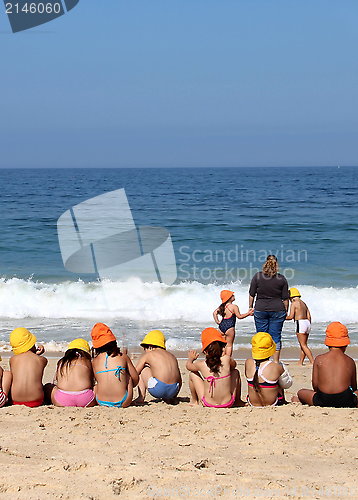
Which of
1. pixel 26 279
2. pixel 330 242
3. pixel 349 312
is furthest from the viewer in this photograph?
pixel 330 242

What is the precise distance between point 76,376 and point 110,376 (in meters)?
0.31

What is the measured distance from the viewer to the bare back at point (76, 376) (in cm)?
565

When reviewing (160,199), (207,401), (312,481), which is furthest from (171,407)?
(160,199)

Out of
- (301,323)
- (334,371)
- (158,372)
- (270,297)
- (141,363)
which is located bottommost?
(301,323)

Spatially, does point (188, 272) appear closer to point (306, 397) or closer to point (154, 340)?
point (154, 340)

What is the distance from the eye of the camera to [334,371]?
5.54m

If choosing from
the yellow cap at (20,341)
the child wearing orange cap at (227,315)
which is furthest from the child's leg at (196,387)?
the child wearing orange cap at (227,315)

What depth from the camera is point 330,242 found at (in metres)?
21.7

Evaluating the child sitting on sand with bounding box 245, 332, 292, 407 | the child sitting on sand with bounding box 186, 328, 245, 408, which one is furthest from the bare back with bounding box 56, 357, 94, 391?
the child sitting on sand with bounding box 245, 332, 292, 407

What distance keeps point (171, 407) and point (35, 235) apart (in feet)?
60.1

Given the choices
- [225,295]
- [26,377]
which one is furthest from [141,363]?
[225,295]

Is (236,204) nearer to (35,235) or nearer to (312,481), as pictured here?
(35,235)

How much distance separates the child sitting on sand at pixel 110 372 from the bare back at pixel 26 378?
0.51 metres

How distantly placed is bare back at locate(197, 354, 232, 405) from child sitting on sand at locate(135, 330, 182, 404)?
1.25 ft
